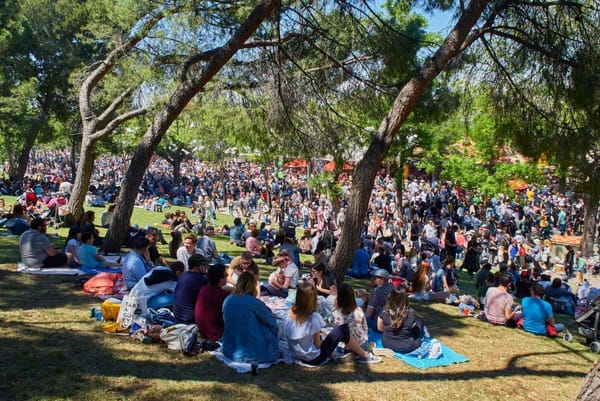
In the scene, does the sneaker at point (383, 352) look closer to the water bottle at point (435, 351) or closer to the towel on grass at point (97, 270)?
the water bottle at point (435, 351)

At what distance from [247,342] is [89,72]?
33.1 feet

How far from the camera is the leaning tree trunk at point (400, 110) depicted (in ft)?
23.2

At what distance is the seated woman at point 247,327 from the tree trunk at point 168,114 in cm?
473

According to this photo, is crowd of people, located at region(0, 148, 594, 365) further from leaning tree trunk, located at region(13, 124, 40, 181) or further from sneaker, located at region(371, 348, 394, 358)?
leaning tree trunk, located at region(13, 124, 40, 181)

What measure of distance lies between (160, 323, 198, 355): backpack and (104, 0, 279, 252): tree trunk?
470 cm

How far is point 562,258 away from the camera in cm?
1812

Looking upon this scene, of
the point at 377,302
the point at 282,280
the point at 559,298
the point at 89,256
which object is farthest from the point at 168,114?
the point at 559,298

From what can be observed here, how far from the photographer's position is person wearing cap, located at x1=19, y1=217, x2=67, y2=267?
25.5 ft

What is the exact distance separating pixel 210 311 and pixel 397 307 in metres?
2.08

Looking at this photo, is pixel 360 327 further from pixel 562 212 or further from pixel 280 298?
pixel 562 212

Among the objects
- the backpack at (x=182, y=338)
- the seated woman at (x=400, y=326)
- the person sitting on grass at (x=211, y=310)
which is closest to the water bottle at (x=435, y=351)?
the seated woman at (x=400, y=326)

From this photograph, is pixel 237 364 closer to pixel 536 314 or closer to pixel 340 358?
pixel 340 358

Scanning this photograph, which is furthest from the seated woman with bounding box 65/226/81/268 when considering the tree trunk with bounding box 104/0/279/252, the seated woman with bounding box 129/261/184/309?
the seated woman with bounding box 129/261/184/309

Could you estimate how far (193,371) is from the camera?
4.64 m
